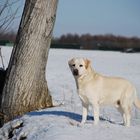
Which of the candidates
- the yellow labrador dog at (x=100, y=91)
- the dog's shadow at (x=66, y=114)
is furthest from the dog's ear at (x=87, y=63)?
the dog's shadow at (x=66, y=114)

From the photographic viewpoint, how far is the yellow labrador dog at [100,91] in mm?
7570

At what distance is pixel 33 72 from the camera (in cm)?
904

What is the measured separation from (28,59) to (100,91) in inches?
79.1

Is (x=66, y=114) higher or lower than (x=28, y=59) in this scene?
lower

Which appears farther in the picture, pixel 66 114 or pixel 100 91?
pixel 66 114

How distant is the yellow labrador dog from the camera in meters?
7.57

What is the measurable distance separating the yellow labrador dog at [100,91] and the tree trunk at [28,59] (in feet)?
5.15

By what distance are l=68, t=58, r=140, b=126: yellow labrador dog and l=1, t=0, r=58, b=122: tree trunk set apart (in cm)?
157

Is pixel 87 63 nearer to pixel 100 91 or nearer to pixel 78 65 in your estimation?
pixel 78 65

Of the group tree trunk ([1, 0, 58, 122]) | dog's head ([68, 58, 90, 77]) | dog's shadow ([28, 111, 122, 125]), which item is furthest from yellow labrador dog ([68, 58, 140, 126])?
tree trunk ([1, 0, 58, 122])

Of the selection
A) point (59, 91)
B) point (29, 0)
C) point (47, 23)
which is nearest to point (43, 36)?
point (47, 23)

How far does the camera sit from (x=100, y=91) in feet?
25.2

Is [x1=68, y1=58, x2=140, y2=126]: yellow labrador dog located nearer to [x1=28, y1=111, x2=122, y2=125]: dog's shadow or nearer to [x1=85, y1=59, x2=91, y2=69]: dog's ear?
[x1=85, y1=59, x2=91, y2=69]: dog's ear

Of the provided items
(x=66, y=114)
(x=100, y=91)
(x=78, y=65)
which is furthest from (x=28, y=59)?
(x=100, y=91)
